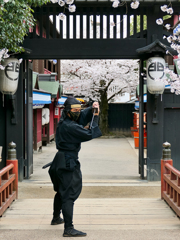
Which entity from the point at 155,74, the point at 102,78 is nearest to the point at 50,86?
the point at 102,78

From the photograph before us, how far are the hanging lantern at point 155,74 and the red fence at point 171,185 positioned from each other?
7.98 feet

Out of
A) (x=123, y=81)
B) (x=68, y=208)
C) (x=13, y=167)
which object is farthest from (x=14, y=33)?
(x=123, y=81)

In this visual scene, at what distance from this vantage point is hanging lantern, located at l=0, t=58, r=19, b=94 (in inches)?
326

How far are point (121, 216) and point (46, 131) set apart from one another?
14.0 m

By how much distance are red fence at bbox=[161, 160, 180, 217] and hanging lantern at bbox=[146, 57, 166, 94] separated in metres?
2.43

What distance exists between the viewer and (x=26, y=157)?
359 inches

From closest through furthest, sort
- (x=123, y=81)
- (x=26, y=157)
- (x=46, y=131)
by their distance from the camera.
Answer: (x=26, y=157), (x=46, y=131), (x=123, y=81)

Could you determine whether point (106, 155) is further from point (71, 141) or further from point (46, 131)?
point (71, 141)

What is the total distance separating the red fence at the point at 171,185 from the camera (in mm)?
5481

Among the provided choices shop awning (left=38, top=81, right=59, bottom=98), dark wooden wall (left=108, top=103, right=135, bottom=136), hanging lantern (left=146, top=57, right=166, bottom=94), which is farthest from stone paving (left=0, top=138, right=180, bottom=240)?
dark wooden wall (left=108, top=103, right=135, bottom=136)

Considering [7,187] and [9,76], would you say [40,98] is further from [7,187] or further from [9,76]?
[7,187]

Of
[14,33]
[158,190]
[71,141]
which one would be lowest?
[158,190]

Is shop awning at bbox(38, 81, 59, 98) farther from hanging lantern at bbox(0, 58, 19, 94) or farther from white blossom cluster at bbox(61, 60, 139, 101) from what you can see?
hanging lantern at bbox(0, 58, 19, 94)

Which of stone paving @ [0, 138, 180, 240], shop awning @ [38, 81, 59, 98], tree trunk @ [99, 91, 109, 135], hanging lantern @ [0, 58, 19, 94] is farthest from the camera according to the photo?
tree trunk @ [99, 91, 109, 135]
